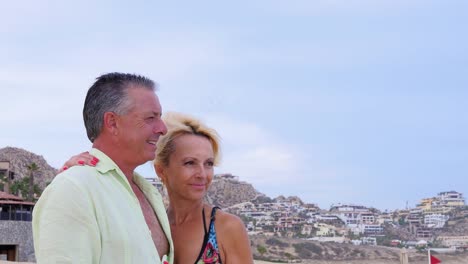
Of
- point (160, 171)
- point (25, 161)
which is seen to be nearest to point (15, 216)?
point (160, 171)

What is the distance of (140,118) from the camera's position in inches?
82.0

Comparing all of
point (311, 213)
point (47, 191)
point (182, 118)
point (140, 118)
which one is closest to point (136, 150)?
point (140, 118)

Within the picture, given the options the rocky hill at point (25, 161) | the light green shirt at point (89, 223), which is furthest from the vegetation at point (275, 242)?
the light green shirt at point (89, 223)

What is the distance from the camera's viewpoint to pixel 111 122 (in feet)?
6.78

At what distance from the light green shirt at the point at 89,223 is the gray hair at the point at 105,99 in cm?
14

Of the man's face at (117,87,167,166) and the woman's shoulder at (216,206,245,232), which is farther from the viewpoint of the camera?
the woman's shoulder at (216,206,245,232)

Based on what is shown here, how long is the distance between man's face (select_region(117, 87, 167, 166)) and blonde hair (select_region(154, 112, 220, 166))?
0.68 m

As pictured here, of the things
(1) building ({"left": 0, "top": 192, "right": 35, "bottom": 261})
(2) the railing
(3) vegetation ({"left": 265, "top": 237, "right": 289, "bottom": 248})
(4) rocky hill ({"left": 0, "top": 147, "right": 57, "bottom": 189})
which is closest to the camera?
(1) building ({"left": 0, "top": 192, "right": 35, "bottom": 261})

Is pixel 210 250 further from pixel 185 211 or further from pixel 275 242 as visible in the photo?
pixel 275 242

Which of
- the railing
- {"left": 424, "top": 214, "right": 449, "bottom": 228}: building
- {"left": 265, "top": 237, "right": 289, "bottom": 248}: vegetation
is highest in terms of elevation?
{"left": 424, "top": 214, "right": 449, "bottom": 228}: building

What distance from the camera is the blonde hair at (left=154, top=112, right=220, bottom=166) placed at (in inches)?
111

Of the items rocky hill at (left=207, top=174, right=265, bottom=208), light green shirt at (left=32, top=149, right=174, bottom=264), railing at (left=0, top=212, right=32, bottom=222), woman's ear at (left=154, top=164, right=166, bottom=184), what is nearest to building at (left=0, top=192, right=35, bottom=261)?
railing at (left=0, top=212, right=32, bottom=222)

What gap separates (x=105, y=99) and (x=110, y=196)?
0.31 m

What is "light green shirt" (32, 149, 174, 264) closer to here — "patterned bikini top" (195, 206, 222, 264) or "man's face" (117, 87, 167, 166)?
"man's face" (117, 87, 167, 166)
